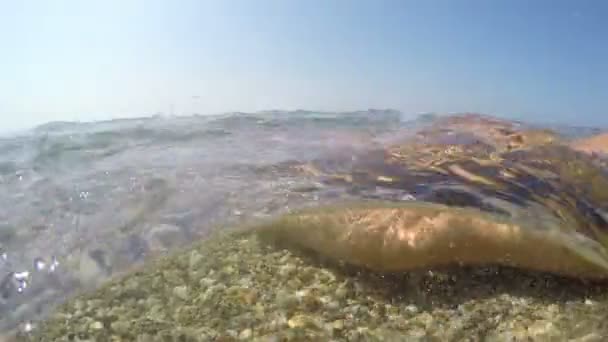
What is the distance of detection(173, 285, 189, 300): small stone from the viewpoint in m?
3.97

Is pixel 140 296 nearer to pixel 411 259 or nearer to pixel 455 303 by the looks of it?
pixel 411 259

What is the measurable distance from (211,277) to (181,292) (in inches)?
12.6

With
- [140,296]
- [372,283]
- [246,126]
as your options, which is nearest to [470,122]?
[246,126]

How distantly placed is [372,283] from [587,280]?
1.73 m

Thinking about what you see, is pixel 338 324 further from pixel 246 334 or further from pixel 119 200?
pixel 119 200

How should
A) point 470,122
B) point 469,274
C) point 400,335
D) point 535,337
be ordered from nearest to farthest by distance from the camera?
point 535,337
point 400,335
point 469,274
point 470,122

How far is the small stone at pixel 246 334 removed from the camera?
3.27m

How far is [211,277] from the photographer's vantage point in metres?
4.25

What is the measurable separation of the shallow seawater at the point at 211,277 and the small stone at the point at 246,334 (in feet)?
0.04

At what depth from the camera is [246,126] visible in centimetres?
1509

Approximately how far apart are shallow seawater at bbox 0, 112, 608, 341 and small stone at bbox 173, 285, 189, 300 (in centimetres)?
1

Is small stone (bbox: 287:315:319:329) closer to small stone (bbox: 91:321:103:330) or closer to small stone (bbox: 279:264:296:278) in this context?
small stone (bbox: 279:264:296:278)

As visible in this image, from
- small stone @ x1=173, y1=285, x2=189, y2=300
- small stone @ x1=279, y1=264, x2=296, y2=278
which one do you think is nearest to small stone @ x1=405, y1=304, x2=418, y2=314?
small stone @ x1=279, y1=264, x2=296, y2=278

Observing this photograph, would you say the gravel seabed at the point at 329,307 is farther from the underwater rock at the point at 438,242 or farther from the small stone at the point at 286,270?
the underwater rock at the point at 438,242
